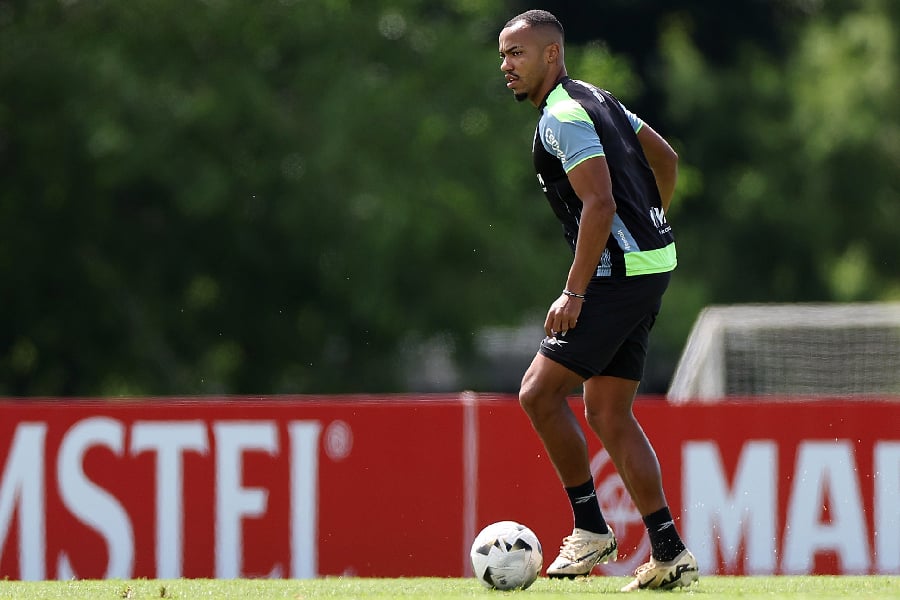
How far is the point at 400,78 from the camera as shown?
2642 centimetres

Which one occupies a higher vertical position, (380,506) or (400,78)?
(400,78)

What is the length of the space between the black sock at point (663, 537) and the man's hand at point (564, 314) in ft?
2.92

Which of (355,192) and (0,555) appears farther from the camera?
(355,192)

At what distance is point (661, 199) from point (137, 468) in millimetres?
3702

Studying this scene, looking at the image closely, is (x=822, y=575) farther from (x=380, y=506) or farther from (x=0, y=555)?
(x=0, y=555)

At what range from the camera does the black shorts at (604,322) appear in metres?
7.07

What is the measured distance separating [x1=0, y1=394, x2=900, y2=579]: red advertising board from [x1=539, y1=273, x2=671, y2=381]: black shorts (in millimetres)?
2657

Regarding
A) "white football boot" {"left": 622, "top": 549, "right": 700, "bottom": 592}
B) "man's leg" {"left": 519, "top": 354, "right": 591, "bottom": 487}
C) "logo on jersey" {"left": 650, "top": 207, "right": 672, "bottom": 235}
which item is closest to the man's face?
"logo on jersey" {"left": 650, "top": 207, "right": 672, "bottom": 235}

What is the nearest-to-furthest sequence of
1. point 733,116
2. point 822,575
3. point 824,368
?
point 822,575
point 824,368
point 733,116

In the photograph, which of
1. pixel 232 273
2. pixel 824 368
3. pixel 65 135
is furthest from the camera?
pixel 232 273

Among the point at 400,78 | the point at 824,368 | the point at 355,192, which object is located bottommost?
the point at 824,368

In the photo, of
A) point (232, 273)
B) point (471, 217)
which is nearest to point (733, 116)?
point (471, 217)

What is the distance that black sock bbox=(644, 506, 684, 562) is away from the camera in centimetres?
714

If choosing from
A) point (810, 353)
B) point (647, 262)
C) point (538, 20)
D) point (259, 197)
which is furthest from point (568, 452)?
point (259, 197)
